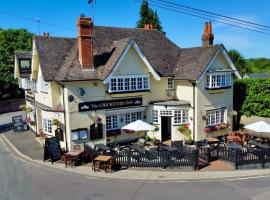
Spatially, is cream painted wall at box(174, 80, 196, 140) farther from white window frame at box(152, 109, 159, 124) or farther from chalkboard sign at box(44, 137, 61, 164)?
chalkboard sign at box(44, 137, 61, 164)

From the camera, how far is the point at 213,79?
81.5 ft

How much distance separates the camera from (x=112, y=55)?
75.8 feet


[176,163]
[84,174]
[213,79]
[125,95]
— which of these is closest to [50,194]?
[84,174]

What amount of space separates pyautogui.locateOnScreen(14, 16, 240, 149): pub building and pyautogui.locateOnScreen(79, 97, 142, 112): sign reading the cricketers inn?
3.0 inches

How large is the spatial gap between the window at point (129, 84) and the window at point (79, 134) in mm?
3858

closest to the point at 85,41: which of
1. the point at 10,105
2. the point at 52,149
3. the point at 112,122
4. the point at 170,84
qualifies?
the point at 112,122

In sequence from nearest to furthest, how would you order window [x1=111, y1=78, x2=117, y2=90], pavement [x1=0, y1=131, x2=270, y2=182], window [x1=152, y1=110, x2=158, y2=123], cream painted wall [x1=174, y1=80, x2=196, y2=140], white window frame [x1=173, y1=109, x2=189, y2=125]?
pavement [x1=0, y1=131, x2=270, y2=182] < window [x1=111, y1=78, x2=117, y2=90] < white window frame [x1=173, y1=109, x2=189, y2=125] < cream painted wall [x1=174, y1=80, x2=196, y2=140] < window [x1=152, y1=110, x2=158, y2=123]

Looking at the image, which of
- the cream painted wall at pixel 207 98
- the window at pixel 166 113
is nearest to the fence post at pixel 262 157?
the cream painted wall at pixel 207 98

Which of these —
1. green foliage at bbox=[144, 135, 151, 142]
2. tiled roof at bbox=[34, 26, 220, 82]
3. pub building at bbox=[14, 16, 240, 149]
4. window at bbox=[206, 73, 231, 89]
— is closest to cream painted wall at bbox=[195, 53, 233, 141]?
pub building at bbox=[14, 16, 240, 149]

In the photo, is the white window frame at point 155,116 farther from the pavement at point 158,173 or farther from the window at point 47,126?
the window at point 47,126

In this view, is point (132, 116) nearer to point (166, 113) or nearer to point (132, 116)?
point (132, 116)

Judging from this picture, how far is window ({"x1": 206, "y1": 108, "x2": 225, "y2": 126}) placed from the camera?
82.7 ft

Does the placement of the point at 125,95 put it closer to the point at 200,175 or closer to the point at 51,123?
the point at 51,123

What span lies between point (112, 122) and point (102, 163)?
561cm
